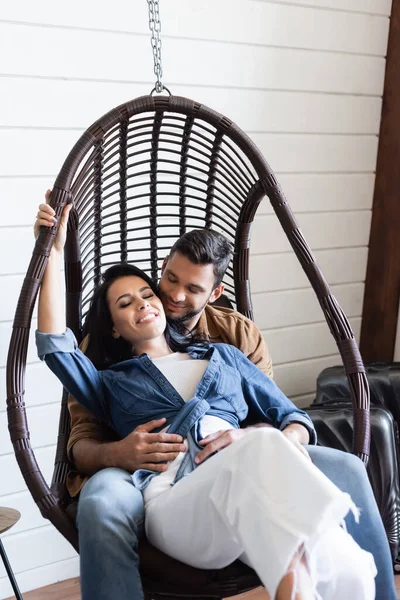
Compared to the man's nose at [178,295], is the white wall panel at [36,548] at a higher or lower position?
lower

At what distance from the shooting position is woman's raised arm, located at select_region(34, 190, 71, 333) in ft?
5.40

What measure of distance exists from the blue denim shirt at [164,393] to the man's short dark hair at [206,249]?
20cm

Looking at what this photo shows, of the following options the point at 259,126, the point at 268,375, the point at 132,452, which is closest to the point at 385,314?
the point at 259,126

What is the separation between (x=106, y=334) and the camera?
1841mm

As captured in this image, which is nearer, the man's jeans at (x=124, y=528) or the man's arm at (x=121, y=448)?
the man's jeans at (x=124, y=528)

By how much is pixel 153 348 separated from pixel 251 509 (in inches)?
21.9

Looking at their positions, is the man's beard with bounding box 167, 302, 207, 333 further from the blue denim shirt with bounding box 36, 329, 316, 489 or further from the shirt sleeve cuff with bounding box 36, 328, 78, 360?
the shirt sleeve cuff with bounding box 36, 328, 78, 360

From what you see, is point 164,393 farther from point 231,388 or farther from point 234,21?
point 234,21

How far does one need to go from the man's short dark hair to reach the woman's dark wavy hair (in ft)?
0.38

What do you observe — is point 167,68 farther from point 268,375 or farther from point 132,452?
point 132,452

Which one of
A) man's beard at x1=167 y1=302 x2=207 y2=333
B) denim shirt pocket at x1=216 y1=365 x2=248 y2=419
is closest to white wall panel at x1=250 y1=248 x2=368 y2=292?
man's beard at x1=167 y1=302 x2=207 y2=333

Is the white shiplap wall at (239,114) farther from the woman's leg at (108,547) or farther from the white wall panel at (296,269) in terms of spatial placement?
Answer: the woman's leg at (108,547)

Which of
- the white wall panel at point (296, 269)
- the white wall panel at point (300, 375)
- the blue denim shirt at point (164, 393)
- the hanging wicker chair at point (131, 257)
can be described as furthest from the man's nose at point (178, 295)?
the white wall panel at point (300, 375)

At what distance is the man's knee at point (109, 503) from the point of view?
1.44 meters
